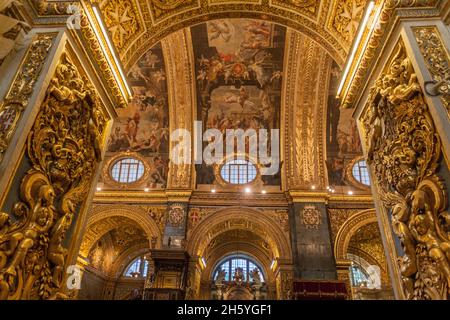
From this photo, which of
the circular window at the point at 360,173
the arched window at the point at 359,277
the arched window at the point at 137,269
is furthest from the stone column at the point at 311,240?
the arched window at the point at 137,269

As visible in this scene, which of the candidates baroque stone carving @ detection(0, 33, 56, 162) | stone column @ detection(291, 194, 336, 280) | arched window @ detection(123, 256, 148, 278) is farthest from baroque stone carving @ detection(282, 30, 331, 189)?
baroque stone carving @ detection(0, 33, 56, 162)

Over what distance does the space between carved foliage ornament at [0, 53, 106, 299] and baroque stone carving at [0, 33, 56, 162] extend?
0.65 ft

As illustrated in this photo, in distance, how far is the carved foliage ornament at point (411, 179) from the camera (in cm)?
314

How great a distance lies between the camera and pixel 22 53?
3.90m

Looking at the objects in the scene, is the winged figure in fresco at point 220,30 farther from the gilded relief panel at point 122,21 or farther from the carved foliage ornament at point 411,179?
the carved foliage ornament at point 411,179

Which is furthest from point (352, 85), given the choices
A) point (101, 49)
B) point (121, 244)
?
point (121, 244)

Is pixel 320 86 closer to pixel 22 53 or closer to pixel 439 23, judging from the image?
pixel 439 23

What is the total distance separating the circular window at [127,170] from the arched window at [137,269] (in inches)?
254

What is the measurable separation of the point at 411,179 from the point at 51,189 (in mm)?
4262

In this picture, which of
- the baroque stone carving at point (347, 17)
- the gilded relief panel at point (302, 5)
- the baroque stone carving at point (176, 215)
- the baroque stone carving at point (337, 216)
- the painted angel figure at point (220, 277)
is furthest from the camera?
the painted angel figure at point (220, 277)

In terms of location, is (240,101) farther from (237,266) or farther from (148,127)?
(237,266)

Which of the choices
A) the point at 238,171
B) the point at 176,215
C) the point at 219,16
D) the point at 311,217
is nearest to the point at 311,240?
the point at 311,217

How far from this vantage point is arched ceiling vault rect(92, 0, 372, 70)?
17.5 ft

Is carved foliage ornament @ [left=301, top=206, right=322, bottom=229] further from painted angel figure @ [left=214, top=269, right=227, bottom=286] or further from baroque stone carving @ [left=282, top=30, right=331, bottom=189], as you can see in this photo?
painted angel figure @ [left=214, top=269, right=227, bottom=286]
